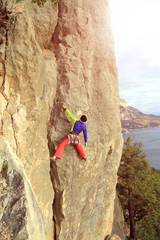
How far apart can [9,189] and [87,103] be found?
149 inches

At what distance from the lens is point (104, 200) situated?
6.40 metres

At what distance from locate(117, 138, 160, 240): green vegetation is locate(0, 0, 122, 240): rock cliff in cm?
386

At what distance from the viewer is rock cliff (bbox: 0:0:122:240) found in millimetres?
3349

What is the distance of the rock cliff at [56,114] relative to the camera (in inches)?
132

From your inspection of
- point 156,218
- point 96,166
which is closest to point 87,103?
point 96,166

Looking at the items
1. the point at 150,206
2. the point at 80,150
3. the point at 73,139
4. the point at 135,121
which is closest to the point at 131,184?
the point at 150,206

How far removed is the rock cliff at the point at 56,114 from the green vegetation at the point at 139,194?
12.7 feet

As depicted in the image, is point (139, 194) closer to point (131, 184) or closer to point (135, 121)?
point (131, 184)

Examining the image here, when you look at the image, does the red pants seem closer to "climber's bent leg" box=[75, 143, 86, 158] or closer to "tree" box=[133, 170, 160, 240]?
"climber's bent leg" box=[75, 143, 86, 158]

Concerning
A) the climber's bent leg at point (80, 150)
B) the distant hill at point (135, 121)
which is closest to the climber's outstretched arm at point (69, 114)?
the climber's bent leg at point (80, 150)

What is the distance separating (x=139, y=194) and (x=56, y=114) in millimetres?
9244

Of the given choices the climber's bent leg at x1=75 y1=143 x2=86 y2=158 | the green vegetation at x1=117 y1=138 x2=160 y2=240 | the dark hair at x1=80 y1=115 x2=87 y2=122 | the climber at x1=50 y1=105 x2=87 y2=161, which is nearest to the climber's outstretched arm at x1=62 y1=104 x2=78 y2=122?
the climber at x1=50 y1=105 x2=87 y2=161

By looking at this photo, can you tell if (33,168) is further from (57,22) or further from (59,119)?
(57,22)

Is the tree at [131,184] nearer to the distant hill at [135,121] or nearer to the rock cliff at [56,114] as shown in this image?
the rock cliff at [56,114]
